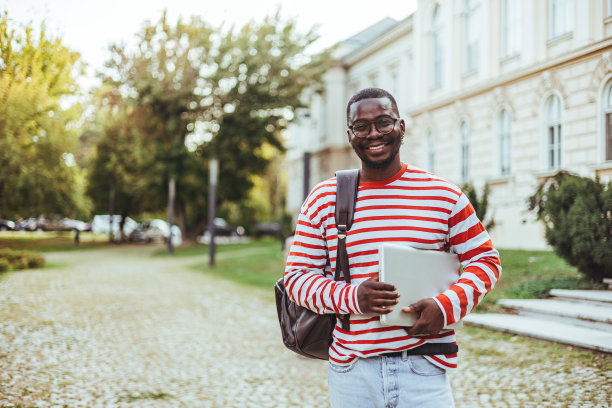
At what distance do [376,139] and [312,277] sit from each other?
0.56 m

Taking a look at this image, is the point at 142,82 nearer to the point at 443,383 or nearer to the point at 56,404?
the point at 56,404

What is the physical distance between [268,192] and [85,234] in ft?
148

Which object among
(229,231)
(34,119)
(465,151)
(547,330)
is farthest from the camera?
(229,231)

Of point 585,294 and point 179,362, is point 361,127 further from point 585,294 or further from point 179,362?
point 585,294

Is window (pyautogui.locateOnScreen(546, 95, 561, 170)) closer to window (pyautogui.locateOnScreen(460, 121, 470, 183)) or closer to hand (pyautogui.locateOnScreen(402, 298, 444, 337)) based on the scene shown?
window (pyautogui.locateOnScreen(460, 121, 470, 183))

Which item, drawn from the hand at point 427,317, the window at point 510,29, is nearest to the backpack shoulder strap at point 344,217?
the hand at point 427,317

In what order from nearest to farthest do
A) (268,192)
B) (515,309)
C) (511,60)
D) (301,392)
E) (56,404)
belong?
(56,404) < (301,392) < (515,309) < (511,60) < (268,192)

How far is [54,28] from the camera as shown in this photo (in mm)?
6746

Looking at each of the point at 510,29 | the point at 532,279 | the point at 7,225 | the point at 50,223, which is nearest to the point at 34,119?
the point at 7,225

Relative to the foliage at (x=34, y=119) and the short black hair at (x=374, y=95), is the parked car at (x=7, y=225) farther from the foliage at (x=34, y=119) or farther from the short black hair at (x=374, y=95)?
the short black hair at (x=374, y=95)

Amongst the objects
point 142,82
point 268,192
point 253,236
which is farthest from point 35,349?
point 268,192

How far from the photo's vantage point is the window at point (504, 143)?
1781 cm

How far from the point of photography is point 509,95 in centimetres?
1714

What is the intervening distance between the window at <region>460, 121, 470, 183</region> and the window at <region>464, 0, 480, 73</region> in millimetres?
1996
